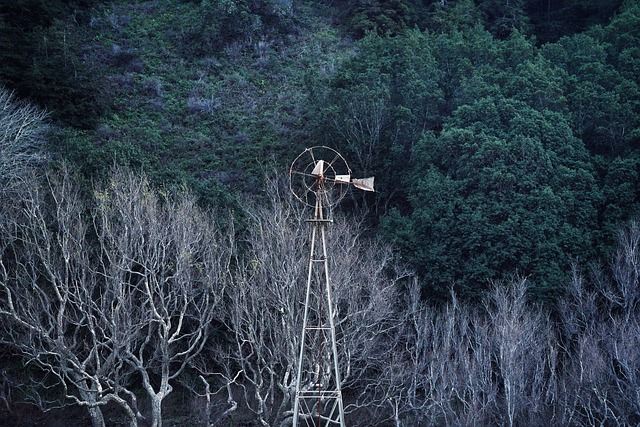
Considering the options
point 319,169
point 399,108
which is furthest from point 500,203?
point 319,169

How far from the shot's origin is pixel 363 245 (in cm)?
2430

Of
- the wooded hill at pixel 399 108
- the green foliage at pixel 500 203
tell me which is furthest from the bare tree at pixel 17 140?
the green foliage at pixel 500 203

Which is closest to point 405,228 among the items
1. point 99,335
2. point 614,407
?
point 614,407

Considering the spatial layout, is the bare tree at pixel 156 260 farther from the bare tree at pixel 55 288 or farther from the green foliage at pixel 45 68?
the green foliage at pixel 45 68

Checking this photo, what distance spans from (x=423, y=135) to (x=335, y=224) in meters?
6.80

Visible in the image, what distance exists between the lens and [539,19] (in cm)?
4125

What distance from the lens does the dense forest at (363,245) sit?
20.0 m

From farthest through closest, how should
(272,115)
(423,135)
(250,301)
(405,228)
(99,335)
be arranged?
(272,115), (423,135), (405,228), (99,335), (250,301)

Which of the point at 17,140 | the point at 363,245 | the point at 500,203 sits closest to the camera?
the point at 17,140

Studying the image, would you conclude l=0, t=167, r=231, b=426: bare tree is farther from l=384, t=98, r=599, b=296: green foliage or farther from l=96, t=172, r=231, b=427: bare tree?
l=384, t=98, r=599, b=296: green foliage

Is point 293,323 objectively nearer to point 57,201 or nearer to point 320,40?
point 57,201

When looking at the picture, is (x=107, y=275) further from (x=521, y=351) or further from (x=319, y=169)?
(x=521, y=351)

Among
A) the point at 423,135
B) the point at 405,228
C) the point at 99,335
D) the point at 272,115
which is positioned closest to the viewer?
the point at 99,335

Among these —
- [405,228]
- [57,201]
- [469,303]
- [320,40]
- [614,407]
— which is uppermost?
[320,40]
